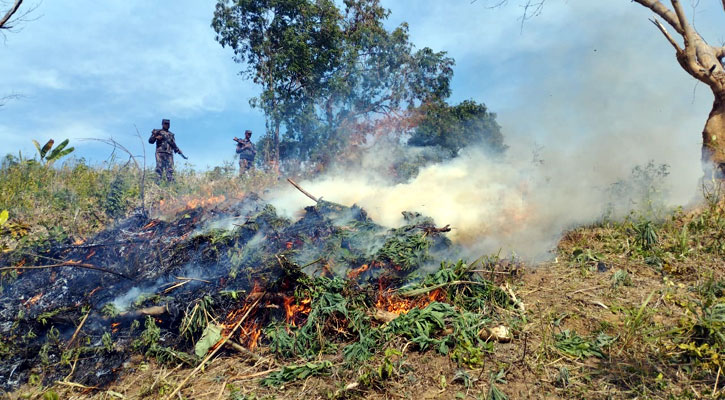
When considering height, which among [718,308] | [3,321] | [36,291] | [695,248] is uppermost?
[695,248]

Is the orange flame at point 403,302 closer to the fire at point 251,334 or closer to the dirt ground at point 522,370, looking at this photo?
the dirt ground at point 522,370

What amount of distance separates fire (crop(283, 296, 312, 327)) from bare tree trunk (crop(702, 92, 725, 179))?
21.5ft

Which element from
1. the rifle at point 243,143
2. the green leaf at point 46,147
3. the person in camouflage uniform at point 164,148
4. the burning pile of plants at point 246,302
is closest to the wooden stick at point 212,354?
the burning pile of plants at point 246,302

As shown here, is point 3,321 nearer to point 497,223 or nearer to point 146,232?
point 146,232

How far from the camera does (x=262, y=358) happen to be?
4129mm

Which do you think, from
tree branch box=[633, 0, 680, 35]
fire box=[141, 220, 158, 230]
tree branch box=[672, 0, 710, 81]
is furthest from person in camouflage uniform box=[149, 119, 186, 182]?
tree branch box=[672, 0, 710, 81]

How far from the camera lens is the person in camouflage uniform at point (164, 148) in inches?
478

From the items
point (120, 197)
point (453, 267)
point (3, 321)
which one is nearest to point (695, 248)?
point (453, 267)

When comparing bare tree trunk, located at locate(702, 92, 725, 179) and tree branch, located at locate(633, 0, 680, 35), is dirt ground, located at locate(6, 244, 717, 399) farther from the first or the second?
tree branch, located at locate(633, 0, 680, 35)

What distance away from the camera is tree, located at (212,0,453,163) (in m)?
15.2

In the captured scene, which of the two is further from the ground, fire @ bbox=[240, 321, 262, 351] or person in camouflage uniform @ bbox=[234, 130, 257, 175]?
person in camouflage uniform @ bbox=[234, 130, 257, 175]

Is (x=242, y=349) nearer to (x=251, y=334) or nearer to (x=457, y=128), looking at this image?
(x=251, y=334)

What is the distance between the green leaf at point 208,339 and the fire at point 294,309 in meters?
0.72

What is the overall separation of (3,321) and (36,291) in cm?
61
